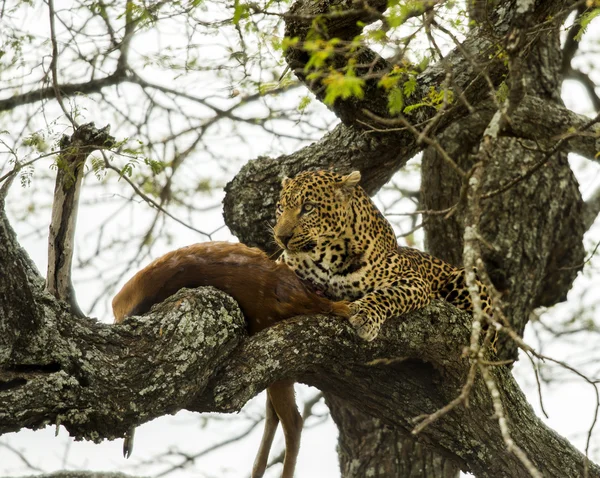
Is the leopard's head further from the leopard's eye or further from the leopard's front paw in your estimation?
the leopard's front paw

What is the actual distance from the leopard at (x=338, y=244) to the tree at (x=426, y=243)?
12.3 inches

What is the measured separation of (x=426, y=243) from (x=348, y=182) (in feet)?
5.80

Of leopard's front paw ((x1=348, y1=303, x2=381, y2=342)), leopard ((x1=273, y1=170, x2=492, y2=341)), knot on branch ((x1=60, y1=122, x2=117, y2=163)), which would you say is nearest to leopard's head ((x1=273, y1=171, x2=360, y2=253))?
leopard ((x1=273, y1=170, x2=492, y2=341))

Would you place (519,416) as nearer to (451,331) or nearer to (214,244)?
(451,331)

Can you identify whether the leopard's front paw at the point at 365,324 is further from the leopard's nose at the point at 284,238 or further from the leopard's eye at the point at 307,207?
the leopard's eye at the point at 307,207

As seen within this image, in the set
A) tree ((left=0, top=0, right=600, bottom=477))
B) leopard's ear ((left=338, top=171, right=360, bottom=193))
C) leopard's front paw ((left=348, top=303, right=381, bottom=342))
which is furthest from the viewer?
leopard's ear ((left=338, top=171, right=360, bottom=193))

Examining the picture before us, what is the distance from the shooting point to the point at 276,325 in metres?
4.45

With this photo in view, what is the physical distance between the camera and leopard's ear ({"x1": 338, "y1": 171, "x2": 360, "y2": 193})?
546 cm

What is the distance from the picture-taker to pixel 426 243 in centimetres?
706

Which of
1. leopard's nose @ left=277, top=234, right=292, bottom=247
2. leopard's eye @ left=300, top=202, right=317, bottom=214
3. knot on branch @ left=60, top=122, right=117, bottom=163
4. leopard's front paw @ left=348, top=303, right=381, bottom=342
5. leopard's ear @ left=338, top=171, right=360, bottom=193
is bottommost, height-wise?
leopard's front paw @ left=348, top=303, right=381, bottom=342

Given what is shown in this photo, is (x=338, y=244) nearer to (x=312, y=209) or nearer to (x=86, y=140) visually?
(x=312, y=209)

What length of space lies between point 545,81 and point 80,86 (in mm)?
3741

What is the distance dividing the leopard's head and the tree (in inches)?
15.0

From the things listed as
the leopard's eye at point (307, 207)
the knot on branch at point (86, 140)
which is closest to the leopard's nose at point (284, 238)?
the leopard's eye at point (307, 207)
